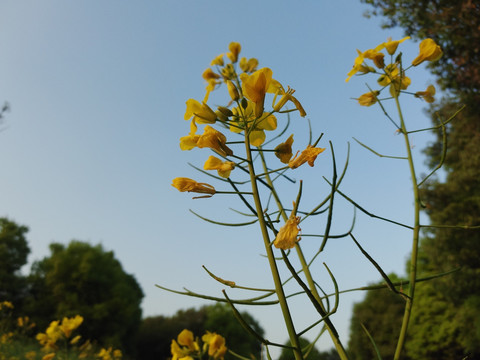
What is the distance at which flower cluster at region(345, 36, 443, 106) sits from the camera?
1.32m

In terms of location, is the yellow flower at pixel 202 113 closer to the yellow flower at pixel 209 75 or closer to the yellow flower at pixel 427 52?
the yellow flower at pixel 427 52

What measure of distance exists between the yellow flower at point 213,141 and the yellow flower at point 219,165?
29 mm

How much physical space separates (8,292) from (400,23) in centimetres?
1729

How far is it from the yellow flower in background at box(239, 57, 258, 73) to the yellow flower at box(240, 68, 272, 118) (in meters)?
1.02

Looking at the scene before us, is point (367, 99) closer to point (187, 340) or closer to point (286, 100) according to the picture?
point (286, 100)

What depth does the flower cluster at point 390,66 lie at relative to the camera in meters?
1.32

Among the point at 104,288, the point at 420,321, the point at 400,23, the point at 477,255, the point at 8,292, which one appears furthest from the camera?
the point at 104,288

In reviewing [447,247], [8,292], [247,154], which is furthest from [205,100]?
[8,292]

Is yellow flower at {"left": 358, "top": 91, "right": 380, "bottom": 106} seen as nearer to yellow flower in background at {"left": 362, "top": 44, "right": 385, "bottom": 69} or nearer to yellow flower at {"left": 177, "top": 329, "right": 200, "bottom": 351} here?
yellow flower in background at {"left": 362, "top": 44, "right": 385, "bottom": 69}

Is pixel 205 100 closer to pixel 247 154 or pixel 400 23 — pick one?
pixel 247 154

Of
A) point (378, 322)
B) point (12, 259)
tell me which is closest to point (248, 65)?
point (378, 322)

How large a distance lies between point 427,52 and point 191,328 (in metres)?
23.4

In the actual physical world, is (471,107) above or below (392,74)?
above

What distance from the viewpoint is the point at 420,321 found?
11.1 m
